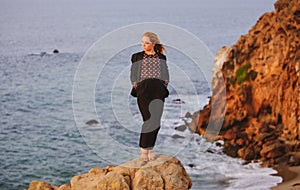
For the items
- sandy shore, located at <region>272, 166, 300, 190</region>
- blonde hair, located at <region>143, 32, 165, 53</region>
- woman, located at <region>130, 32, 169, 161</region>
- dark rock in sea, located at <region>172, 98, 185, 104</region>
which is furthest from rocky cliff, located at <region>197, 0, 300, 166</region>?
blonde hair, located at <region>143, 32, 165, 53</region>

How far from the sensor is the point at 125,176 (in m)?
12.2

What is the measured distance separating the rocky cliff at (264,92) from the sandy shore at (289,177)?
1.15m

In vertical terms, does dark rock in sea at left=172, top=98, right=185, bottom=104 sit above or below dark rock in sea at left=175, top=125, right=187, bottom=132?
above

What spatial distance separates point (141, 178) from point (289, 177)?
58.2ft

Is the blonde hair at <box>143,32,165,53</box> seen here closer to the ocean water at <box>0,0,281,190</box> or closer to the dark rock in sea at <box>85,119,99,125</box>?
the ocean water at <box>0,0,281,190</box>

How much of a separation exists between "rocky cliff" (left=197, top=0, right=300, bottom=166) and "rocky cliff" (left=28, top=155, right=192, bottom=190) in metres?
19.4

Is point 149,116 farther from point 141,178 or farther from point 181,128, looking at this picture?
point 181,128

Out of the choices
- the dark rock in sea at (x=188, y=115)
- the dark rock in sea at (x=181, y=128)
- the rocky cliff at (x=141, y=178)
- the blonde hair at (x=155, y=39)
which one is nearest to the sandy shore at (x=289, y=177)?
the dark rock in sea at (x=181, y=128)

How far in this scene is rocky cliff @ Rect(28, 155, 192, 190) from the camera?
39.3 ft

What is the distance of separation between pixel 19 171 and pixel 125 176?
22551mm

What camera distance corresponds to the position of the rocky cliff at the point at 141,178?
11984 mm

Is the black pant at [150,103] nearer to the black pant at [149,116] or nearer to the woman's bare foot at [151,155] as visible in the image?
the black pant at [149,116]

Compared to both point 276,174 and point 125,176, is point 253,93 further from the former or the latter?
point 125,176

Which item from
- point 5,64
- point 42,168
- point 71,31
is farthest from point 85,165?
point 71,31
